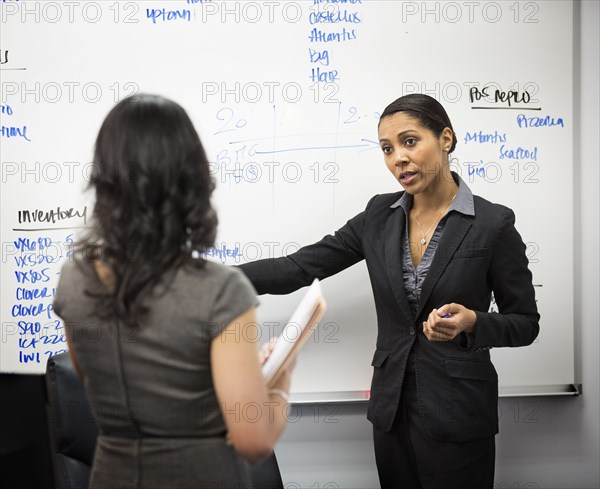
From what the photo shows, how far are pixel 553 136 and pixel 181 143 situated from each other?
5.23 ft

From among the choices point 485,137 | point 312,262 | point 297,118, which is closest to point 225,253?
point 312,262

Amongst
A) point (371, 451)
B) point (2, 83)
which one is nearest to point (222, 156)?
point (2, 83)

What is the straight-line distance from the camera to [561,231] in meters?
2.13

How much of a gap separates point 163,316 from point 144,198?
7.2 inches

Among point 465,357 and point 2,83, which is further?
point 2,83

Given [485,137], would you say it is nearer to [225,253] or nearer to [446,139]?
[446,139]

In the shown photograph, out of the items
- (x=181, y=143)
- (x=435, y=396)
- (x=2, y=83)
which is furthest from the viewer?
(x=2, y=83)

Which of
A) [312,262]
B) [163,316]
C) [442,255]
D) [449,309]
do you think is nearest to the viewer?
[163,316]

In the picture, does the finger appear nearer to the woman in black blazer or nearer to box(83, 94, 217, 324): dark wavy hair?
the woman in black blazer

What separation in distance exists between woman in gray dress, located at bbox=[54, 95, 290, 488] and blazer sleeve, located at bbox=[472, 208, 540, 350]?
2.75 feet

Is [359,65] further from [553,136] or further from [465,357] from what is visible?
[465,357]

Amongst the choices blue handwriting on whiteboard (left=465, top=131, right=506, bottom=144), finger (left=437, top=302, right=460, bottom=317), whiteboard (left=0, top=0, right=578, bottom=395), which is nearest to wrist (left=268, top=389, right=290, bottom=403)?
finger (left=437, top=302, right=460, bottom=317)

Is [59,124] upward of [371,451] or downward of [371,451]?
upward

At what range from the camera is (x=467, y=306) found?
1.62 metres
